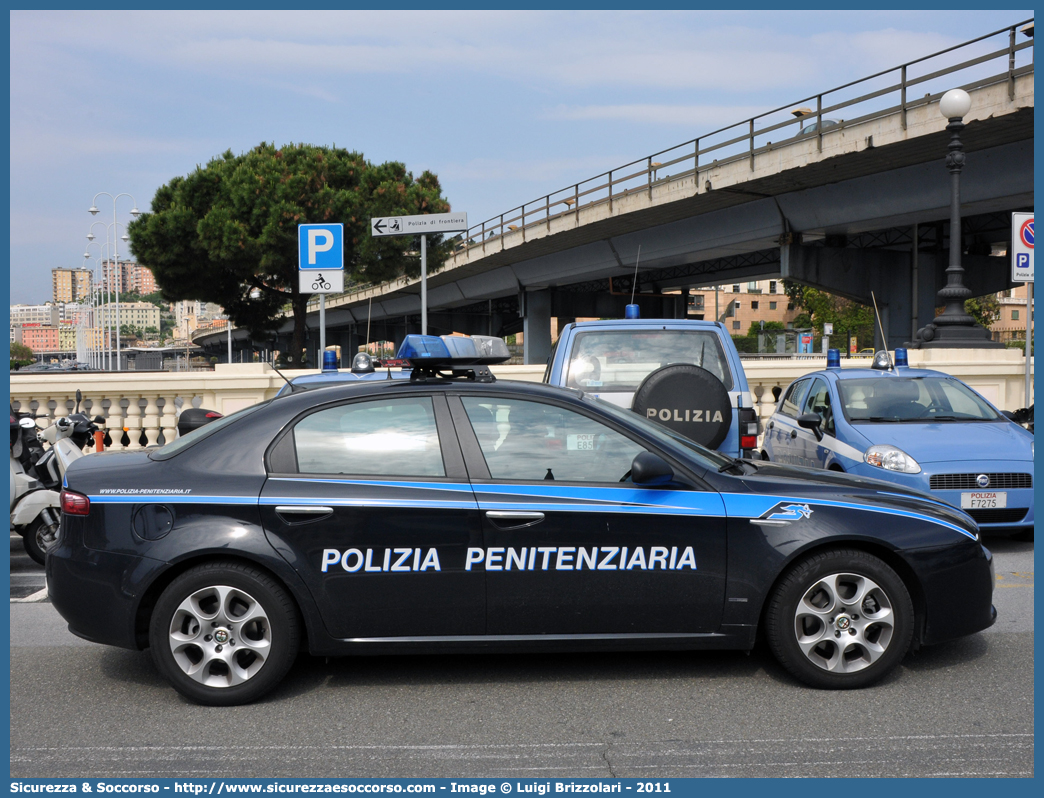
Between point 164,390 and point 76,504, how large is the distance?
Answer: 8.23 m

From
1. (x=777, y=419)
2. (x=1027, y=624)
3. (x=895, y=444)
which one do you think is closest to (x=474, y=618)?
(x=1027, y=624)

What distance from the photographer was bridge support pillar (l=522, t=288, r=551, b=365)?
47812 mm

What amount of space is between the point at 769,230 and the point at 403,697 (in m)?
25.6

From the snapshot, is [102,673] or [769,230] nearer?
[102,673]

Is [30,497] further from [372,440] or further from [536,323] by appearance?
[536,323]

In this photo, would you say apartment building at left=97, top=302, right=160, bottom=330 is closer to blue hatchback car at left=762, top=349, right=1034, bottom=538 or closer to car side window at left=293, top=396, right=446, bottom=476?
blue hatchback car at left=762, top=349, right=1034, bottom=538

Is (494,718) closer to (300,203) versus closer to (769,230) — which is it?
(769,230)

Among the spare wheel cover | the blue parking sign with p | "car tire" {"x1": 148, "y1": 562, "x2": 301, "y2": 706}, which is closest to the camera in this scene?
"car tire" {"x1": 148, "y1": 562, "x2": 301, "y2": 706}

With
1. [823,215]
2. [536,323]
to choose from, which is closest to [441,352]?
[823,215]

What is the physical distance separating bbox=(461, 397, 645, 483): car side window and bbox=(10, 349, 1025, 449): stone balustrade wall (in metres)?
7.96

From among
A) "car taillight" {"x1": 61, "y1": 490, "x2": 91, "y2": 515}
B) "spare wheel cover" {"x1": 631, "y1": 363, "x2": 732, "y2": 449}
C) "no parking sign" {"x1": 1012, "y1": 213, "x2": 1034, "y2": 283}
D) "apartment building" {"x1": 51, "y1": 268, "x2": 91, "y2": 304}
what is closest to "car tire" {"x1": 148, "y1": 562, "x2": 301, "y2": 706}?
"car taillight" {"x1": 61, "y1": 490, "x2": 91, "y2": 515}

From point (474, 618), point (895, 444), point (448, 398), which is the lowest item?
point (474, 618)

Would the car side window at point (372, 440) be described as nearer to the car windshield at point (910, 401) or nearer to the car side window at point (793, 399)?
the car windshield at point (910, 401)

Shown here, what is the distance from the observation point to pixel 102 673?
4.80 m
